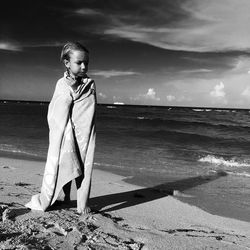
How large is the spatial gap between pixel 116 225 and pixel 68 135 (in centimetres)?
112

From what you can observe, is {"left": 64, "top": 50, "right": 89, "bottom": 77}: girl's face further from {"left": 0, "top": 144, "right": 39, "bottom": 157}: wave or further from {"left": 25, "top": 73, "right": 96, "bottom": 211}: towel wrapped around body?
{"left": 0, "top": 144, "right": 39, "bottom": 157}: wave

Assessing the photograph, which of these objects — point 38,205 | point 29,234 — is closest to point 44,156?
point 38,205

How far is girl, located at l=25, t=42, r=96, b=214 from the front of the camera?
11.9 feet

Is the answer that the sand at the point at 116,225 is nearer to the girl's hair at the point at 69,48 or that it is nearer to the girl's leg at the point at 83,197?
the girl's leg at the point at 83,197

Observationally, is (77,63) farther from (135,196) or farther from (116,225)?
(135,196)

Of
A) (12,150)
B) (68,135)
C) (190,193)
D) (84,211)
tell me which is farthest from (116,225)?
(12,150)

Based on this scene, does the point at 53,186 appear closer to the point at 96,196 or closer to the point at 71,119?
the point at 71,119

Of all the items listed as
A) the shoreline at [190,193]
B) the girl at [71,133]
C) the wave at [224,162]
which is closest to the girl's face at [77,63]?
the girl at [71,133]

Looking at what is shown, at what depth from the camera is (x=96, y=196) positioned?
16.1ft

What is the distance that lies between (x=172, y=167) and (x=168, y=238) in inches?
220

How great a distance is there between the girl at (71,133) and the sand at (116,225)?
11.0 inches

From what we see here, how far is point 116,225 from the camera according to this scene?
3.47m

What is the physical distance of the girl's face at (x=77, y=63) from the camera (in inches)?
139

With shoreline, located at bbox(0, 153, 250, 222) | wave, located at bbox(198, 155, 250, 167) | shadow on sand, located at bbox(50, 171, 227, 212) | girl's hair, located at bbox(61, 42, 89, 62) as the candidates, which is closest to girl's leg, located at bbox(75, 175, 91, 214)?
shadow on sand, located at bbox(50, 171, 227, 212)
